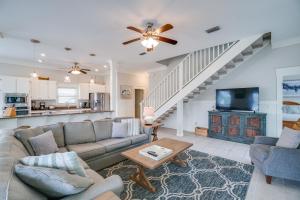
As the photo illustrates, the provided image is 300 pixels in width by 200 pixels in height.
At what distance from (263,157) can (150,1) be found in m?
3.08

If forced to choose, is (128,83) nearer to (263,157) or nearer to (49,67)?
(49,67)

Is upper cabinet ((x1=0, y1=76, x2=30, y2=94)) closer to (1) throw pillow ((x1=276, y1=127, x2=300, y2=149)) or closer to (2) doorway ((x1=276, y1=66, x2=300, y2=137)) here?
(1) throw pillow ((x1=276, y1=127, x2=300, y2=149))

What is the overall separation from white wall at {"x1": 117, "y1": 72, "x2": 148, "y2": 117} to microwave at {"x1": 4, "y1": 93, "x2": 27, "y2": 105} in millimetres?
3795

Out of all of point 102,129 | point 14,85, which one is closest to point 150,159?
point 102,129

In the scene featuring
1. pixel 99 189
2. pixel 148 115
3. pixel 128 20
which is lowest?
pixel 99 189

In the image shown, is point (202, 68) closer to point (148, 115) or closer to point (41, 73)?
point (148, 115)

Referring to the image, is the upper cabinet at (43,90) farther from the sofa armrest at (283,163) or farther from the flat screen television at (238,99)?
the sofa armrest at (283,163)

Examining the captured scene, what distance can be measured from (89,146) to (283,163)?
3.19m

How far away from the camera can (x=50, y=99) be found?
6664 millimetres

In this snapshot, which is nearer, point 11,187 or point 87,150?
point 11,187

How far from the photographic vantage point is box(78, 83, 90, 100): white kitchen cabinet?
7.51 meters

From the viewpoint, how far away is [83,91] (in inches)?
299

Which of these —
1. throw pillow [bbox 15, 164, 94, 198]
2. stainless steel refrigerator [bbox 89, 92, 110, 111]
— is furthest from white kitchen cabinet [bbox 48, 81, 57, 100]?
throw pillow [bbox 15, 164, 94, 198]

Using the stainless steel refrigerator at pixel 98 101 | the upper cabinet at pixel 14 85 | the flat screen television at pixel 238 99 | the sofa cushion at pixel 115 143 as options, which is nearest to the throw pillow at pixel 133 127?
the sofa cushion at pixel 115 143
